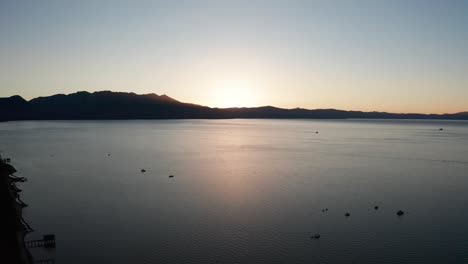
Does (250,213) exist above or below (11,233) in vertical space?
below

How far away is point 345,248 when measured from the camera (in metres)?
31.8

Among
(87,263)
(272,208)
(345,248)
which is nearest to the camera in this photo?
(87,263)

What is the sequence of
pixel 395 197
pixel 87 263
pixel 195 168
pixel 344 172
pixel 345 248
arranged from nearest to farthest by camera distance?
pixel 87 263 → pixel 345 248 → pixel 395 197 → pixel 344 172 → pixel 195 168

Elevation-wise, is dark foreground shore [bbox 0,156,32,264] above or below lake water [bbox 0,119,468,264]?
above

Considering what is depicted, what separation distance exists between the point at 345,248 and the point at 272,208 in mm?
12762

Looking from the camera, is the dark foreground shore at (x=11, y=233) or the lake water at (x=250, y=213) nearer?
the dark foreground shore at (x=11, y=233)

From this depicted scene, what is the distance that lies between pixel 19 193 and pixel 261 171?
3983 centimetres

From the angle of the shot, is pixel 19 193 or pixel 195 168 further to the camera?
pixel 195 168

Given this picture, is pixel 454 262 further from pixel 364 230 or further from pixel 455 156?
pixel 455 156

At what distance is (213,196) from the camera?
50.5m

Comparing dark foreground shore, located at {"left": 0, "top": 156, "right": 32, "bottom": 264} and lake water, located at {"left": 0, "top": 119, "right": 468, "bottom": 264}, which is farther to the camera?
lake water, located at {"left": 0, "top": 119, "right": 468, "bottom": 264}

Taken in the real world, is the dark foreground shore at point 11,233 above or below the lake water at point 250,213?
above

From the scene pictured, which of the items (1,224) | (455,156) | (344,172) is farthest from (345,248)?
(455,156)

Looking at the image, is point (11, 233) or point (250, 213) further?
point (250, 213)
